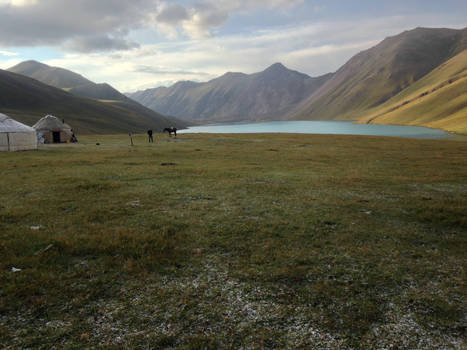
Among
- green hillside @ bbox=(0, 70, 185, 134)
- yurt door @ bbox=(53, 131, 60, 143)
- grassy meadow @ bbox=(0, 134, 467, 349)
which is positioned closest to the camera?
grassy meadow @ bbox=(0, 134, 467, 349)

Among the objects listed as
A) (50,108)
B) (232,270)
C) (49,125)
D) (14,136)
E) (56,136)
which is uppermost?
(50,108)

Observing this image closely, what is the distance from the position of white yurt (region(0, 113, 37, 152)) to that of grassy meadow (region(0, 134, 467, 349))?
114ft

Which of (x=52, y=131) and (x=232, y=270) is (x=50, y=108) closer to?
(x=52, y=131)

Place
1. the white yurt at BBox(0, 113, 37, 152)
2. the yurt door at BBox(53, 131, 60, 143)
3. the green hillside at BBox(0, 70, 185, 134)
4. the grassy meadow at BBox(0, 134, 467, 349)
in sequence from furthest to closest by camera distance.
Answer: the green hillside at BBox(0, 70, 185, 134) < the yurt door at BBox(53, 131, 60, 143) < the white yurt at BBox(0, 113, 37, 152) < the grassy meadow at BBox(0, 134, 467, 349)

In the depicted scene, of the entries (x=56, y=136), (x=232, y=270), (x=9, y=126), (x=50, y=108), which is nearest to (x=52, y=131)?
(x=56, y=136)

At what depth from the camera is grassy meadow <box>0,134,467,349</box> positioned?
6016mm

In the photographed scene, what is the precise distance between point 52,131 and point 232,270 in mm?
71907

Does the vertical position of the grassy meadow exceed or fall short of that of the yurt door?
it falls short

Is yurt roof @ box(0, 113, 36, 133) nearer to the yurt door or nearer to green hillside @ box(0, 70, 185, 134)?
the yurt door

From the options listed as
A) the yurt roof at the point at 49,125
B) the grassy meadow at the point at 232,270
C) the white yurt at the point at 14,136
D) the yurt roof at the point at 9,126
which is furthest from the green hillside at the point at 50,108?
the grassy meadow at the point at 232,270

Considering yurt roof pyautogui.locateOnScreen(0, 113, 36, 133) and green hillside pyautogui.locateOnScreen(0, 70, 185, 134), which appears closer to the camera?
yurt roof pyautogui.locateOnScreen(0, 113, 36, 133)

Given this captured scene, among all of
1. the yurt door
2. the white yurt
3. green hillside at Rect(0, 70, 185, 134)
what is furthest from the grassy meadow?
green hillside at Rect(0, 70, 185, 134)

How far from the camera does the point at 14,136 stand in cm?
4453

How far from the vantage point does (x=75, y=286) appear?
25.0 feet
